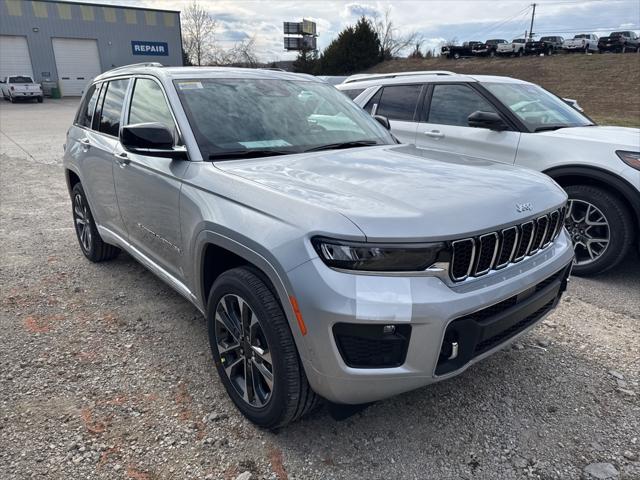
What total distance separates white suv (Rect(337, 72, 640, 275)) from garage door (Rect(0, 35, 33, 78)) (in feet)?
131

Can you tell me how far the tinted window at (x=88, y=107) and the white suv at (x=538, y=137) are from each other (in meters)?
3.20

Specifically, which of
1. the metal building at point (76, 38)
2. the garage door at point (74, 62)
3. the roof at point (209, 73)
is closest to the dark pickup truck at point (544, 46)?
the metal building at point (76, 38)

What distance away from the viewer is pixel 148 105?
3.31 m

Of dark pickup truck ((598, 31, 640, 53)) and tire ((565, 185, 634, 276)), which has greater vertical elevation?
dark pickup truck ((598, 31, 640, 53))

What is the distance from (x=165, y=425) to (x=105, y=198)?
2.19 m

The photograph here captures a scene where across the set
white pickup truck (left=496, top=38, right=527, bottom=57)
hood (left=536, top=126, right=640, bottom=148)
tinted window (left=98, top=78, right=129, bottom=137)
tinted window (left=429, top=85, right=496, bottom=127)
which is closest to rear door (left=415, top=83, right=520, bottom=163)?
tinted window (left=429, top=85, right=496, bottom=127)

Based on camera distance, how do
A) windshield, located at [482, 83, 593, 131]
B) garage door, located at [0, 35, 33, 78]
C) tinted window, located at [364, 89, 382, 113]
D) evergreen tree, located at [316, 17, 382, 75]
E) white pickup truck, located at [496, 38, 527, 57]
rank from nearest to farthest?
1. windshield, located at [482, 83, 593, 131]
2. tinted window, located at [364, 89, 382, 113]
3. garage door, located at [0, 35, 33, 78]
4. white pickup truck, located at [496, 38, 527, 57]
5. evergreen tree, located at [316, 17, 382, 75]

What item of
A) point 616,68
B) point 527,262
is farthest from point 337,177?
point 616,68

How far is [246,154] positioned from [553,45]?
46460 mm

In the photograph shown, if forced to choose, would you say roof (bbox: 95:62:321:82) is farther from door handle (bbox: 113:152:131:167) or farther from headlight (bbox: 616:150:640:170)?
headlight (bbox: 616:150:640:170)

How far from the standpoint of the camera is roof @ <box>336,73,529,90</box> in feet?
18.2

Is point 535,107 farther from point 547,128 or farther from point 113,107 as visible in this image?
point 113,107

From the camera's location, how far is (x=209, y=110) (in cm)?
298

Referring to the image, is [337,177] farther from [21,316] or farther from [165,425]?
[21,316]
